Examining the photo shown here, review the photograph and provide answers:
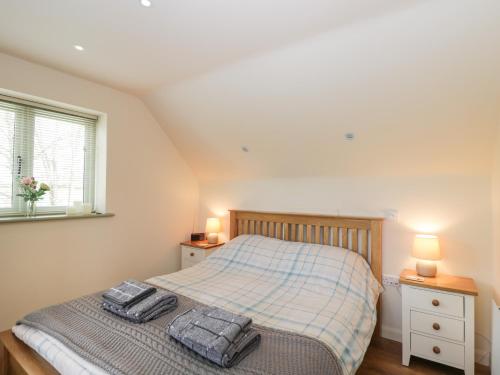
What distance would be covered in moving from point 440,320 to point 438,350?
222mm

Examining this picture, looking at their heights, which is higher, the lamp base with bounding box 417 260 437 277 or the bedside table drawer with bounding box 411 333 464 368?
the lamp base with bounding box 417 260 437 277

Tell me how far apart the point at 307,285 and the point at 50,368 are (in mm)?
1684

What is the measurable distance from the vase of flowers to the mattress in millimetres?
1155

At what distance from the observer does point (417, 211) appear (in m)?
2.43

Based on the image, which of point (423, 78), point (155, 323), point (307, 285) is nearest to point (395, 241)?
point (307, 285)

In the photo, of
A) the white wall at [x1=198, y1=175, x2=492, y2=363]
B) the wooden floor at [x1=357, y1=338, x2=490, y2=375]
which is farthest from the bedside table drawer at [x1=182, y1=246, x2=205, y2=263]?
the wooden floor at [x1=357, y1=338, x2=490, y2=375]

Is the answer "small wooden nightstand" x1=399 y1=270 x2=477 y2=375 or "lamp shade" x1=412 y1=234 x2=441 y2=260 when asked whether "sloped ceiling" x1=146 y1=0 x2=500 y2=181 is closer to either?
"lamp shade" x1=412 y1=234 x2=441 y2=260

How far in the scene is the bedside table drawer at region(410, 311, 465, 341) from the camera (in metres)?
1.97

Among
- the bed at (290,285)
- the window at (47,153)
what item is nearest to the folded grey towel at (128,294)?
the bed at (290,285)

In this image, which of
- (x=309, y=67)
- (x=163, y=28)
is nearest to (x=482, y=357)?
(x=309, y=67)

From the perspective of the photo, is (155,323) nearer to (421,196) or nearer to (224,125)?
(224,125)

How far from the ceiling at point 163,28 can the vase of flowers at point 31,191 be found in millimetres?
1008

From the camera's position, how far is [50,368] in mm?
1359

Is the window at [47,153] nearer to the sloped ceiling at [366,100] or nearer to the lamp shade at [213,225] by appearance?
the sloped ceiling at [366,100]
